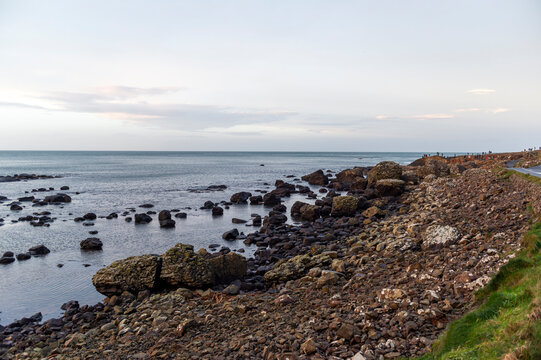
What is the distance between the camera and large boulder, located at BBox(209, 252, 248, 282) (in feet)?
55.7

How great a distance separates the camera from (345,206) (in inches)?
1192

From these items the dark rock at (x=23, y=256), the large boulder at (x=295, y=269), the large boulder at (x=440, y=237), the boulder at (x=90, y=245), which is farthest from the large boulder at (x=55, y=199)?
the large boulder at (x=440, y=237)

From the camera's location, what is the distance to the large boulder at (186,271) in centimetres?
1592

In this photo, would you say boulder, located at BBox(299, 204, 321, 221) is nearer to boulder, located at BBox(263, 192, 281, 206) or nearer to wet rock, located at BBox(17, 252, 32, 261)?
boulder, located at BBox(263, 192, 281, 206)

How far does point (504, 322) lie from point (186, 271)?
1305 cm

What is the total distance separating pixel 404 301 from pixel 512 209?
10.5 m

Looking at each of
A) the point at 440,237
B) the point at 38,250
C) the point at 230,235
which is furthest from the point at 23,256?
the point at 440,237

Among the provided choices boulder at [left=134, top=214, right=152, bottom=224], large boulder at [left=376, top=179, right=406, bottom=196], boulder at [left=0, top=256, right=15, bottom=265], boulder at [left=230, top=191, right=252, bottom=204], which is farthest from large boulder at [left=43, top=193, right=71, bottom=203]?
large boulder at [left=376, top=179, right=406, bottom=196]

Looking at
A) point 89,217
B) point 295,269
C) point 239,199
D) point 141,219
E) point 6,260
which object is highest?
point 295,269

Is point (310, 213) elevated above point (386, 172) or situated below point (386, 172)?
below

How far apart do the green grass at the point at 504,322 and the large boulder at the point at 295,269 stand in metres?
7.94

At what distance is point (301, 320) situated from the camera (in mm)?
9680

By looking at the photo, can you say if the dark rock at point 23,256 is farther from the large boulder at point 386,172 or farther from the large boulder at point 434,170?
the large boulder at point 434,170

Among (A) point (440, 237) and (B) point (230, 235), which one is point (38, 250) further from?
(A) point (440, 237)
